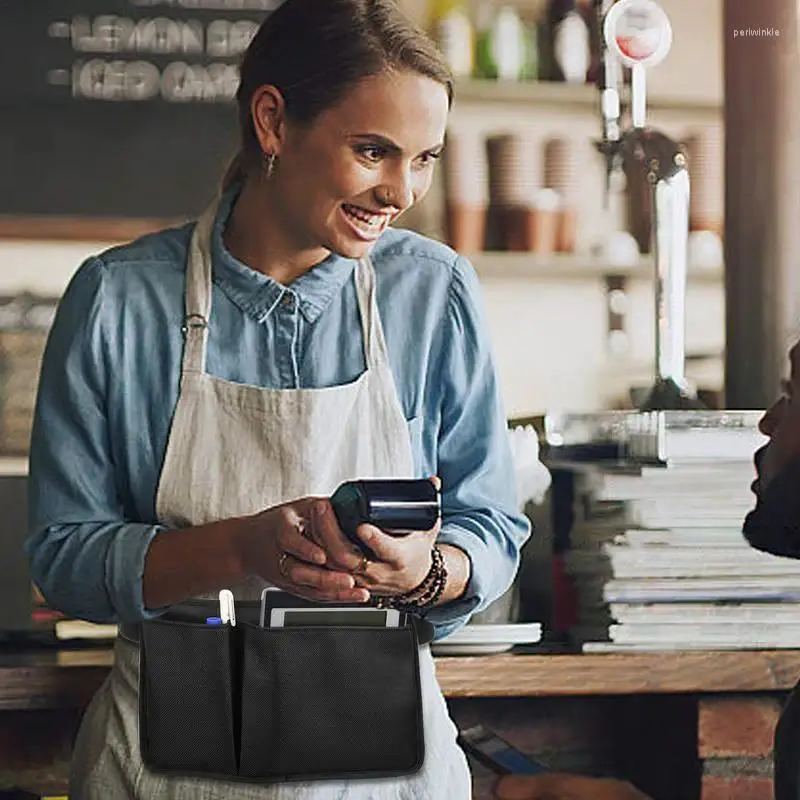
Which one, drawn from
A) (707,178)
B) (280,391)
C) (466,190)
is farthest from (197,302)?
(707,178)

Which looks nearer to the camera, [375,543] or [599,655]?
[375,543]

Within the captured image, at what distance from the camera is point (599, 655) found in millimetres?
1745

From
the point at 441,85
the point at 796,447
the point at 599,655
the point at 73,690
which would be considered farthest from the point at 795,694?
the point at 73,690

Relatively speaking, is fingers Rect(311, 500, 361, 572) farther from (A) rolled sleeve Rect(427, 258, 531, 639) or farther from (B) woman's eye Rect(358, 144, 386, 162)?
(B) woman's eye Rect(358, 144, 386, 162)

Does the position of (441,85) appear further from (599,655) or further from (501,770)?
(501,770)

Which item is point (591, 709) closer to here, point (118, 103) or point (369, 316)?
point (369, 316)

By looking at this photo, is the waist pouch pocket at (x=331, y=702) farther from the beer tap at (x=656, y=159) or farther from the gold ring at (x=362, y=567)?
the beer tap at (x=656, y=159)

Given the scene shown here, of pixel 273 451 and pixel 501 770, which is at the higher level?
pixel 273 451

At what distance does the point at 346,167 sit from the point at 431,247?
14 centimetres

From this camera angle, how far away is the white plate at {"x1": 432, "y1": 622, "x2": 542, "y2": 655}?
5.69ft

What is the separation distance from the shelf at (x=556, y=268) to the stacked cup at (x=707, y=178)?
60 mm

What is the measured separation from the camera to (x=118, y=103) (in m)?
1.76

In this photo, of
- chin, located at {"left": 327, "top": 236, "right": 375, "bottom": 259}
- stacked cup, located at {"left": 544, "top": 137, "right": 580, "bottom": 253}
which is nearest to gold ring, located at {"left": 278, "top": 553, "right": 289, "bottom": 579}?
chin, located at {"left": 327, "top": 236, "right": 375, "bottom": 259}

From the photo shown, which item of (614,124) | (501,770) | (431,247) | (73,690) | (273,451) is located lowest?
(501,770)
